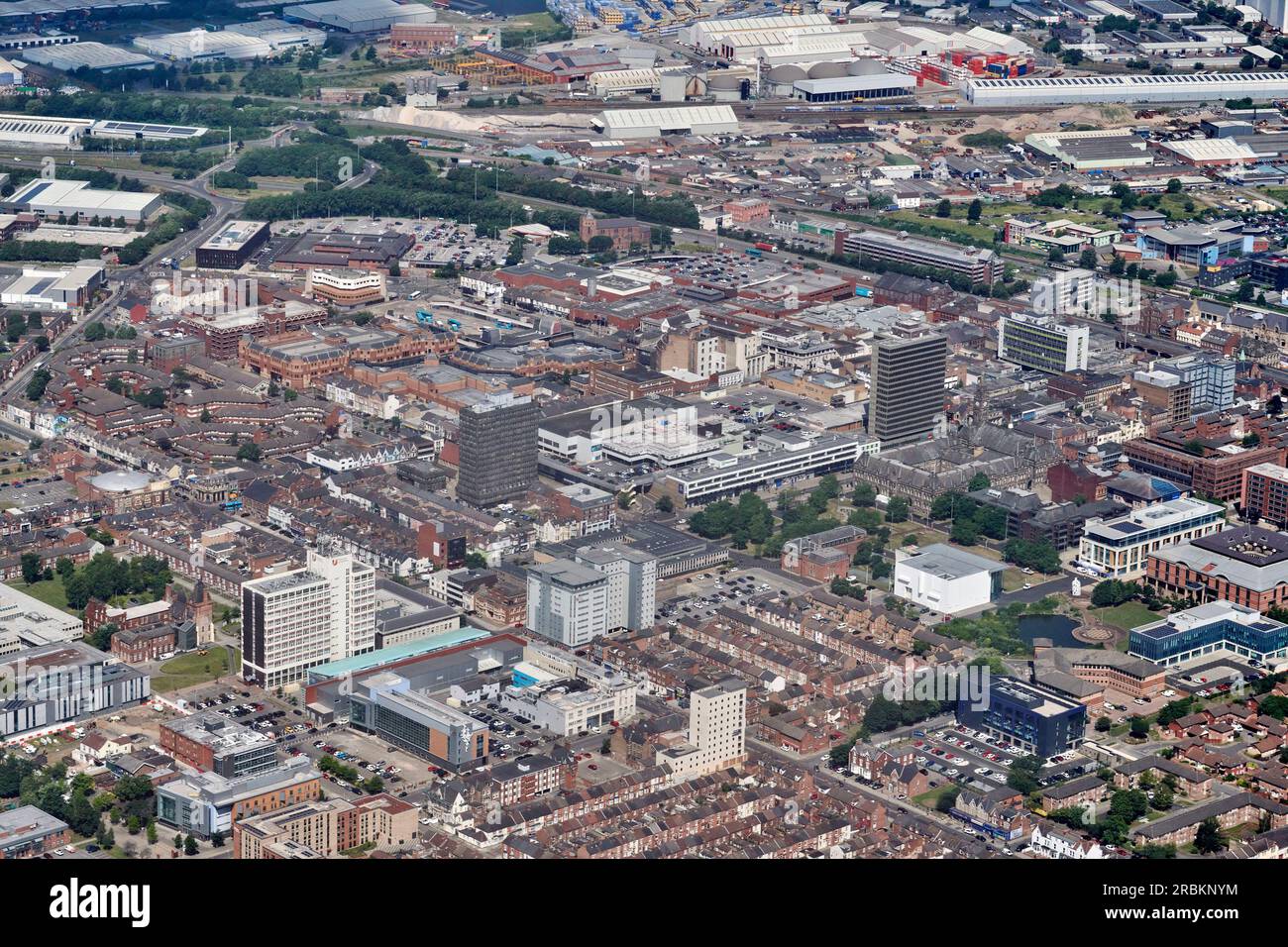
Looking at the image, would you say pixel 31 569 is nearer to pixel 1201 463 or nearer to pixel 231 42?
pixel 1201 463

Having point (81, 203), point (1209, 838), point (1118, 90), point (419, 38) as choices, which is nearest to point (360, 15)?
point (419, 38)

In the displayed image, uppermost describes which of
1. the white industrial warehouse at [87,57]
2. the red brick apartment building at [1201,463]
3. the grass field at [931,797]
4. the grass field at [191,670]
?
the white industrial warehouse at [87,57]

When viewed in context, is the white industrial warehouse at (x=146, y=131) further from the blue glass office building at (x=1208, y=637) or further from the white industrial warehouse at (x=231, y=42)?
the blue glass office building at (x=1208, y=637)

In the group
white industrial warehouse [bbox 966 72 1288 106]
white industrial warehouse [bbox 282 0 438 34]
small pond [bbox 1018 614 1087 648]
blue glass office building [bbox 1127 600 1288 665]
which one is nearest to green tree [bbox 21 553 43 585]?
small pond [bbox 1018 614 1087 648]

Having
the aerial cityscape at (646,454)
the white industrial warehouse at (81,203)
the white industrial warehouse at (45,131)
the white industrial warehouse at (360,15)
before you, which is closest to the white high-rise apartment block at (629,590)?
the aerial cityscape at (646,454)

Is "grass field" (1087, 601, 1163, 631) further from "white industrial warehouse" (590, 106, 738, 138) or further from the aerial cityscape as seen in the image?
"white industrial warehouse" (590, 106, 738, 138)
